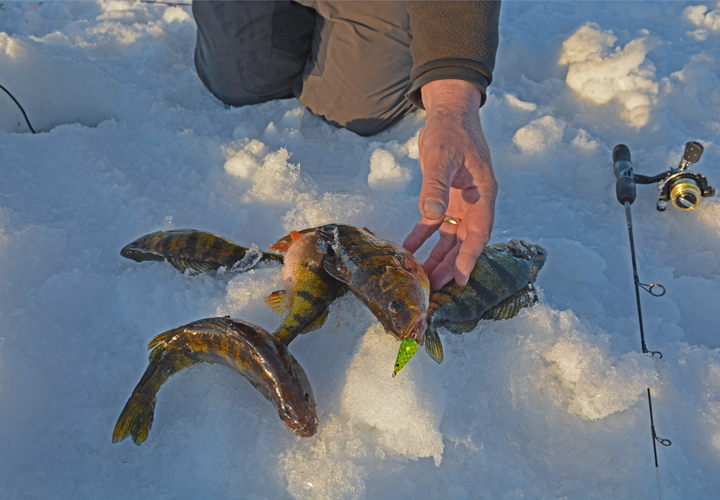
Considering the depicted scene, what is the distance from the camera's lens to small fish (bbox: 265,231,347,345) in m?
2.14

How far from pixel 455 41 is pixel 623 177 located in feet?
5.11

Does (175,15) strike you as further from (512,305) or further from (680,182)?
(680,182)

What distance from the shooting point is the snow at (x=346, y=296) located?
191cm

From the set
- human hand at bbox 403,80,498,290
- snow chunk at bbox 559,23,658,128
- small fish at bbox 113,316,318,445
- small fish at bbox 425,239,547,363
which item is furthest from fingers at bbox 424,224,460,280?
snow chunk at bbox 559,23,658,128

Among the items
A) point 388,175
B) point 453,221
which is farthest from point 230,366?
point 388,175

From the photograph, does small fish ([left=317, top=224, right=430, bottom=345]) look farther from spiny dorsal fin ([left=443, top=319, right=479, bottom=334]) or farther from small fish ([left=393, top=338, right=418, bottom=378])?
spiny dorsal fin ([left=443, top=319, right=479, bottom=334])

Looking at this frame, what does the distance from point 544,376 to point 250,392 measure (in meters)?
1.50

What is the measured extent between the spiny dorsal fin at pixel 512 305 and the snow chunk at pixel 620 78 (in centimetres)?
221

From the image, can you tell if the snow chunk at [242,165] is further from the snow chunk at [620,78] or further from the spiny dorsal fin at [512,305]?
the snow chunk at [620,78]

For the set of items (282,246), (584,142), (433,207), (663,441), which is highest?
(433,207)

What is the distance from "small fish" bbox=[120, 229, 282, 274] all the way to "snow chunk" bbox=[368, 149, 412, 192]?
3.22ft

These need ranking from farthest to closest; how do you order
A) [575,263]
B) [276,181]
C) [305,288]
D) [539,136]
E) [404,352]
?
[539,136] → [276,181] → [575,263] → [305,288] → [404,352]

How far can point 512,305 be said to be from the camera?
2357mm

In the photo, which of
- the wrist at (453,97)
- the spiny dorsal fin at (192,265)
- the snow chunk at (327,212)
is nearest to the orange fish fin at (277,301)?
the spiny dorsal fin at (192,265)
